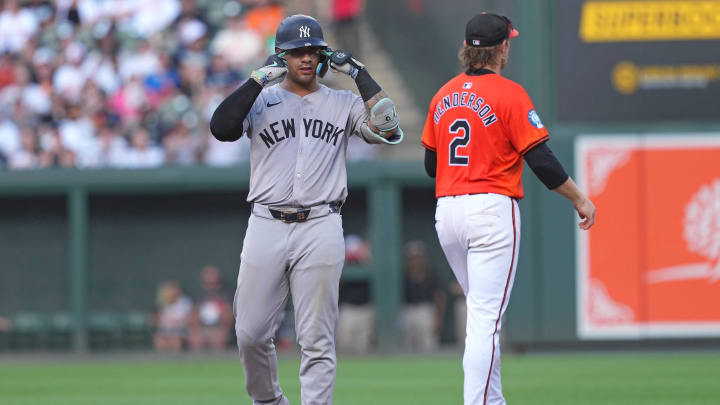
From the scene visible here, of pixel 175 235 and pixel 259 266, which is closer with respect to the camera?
pixel 259 266

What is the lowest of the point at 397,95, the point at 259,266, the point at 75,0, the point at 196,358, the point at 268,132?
the point at 196,358

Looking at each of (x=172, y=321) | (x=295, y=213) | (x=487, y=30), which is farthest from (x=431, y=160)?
(x=172, y=321)

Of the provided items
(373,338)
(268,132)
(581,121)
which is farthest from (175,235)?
(268,132)

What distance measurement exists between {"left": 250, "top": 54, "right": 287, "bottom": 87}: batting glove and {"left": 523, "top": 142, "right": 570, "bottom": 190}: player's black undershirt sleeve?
1232 mm

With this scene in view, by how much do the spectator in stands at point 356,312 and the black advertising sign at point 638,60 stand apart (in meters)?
3.14

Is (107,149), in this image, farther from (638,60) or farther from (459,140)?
(459,140)

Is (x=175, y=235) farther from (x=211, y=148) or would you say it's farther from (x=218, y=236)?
(x=211, y=148)

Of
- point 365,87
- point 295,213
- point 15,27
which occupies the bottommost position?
point 295,213

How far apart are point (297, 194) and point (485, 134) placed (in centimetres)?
95

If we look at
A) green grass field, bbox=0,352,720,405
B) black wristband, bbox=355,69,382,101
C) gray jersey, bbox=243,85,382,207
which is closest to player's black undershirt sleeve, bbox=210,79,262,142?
gray jersey, bbox=243,85,382,207

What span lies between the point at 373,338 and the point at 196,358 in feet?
7.61

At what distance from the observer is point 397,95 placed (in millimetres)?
15016

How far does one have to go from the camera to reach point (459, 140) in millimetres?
5566

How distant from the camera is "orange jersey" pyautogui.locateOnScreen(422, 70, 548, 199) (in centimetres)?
546
